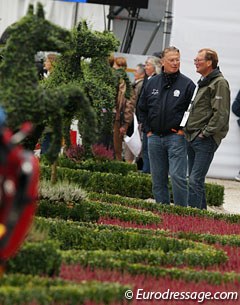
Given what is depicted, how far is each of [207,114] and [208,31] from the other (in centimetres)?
647

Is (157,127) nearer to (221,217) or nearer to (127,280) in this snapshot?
(221,217)

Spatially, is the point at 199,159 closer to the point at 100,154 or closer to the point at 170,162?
the point at 170,162

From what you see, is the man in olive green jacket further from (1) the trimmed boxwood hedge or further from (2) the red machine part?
(2) the red machine part

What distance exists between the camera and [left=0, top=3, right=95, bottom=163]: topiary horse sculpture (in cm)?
859

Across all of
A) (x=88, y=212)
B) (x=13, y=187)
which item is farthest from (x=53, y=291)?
(x=88, y=212)

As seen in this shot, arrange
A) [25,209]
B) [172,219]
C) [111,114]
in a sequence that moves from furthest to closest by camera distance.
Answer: [111,114] → [172,219] → [25,209]

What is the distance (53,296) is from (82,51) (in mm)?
6635

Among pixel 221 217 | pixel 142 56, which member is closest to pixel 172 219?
pixel 221 217

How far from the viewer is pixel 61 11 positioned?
70.5 ft

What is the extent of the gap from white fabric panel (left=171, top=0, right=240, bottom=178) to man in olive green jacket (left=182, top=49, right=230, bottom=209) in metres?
5.99

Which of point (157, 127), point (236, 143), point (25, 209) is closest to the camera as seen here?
point (25, 209)

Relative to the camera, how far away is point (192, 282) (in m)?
8.08

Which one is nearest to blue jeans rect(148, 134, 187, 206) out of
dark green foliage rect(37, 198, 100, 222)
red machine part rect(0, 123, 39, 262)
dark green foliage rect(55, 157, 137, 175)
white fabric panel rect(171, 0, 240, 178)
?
dark green foliage rect(37, 198, 100, 222)

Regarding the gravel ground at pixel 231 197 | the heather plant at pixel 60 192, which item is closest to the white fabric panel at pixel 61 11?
the gravel ground at pixel 231 197
